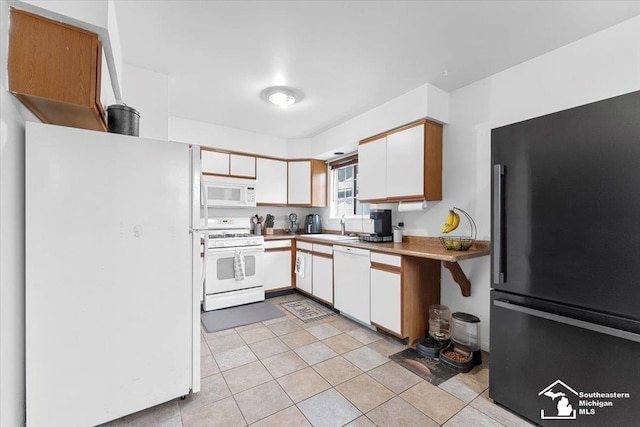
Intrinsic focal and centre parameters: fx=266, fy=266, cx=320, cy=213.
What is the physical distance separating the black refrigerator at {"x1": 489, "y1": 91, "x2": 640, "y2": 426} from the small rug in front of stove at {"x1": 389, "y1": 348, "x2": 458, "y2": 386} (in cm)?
35

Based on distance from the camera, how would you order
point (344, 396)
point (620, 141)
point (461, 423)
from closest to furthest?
point (620, 141)
point (461, 423)
point (344, 396)

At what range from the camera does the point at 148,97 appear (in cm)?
238

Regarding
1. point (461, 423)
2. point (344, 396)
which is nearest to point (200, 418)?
point (344, 396)

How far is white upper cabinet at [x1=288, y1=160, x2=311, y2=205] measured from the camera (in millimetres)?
4340

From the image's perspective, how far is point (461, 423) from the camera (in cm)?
154

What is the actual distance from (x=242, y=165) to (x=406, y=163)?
7.84 feet

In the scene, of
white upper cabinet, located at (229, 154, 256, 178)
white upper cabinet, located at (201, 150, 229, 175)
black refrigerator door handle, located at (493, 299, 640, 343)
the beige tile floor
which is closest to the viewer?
black refrigerator door handle, located at (493, 299, 640, 343)

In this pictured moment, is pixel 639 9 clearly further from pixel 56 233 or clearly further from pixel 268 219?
pixel 268 219

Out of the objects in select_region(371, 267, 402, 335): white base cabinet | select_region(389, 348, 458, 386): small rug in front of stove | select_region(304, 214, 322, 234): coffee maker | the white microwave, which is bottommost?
select_region(389, 348, 458, 386): small rug in front of stove

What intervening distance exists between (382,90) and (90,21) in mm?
2272

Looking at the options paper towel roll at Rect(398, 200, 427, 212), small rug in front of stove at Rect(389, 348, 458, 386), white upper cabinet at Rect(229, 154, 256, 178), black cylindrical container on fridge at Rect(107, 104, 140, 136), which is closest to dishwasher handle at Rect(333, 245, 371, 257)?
paper towel roll at Rect(398, 200, 427, 212)

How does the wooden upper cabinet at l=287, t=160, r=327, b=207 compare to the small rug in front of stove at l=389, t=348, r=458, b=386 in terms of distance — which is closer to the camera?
the small rug in front of stove at l=389, t=348, r=458, b=386

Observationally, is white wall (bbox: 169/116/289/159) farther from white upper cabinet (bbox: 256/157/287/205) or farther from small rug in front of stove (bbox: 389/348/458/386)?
small rug in front of stove (bbox: 389/348/458/386)

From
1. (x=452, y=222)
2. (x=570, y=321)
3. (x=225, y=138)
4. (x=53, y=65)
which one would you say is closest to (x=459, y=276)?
(x=452, y=222)
